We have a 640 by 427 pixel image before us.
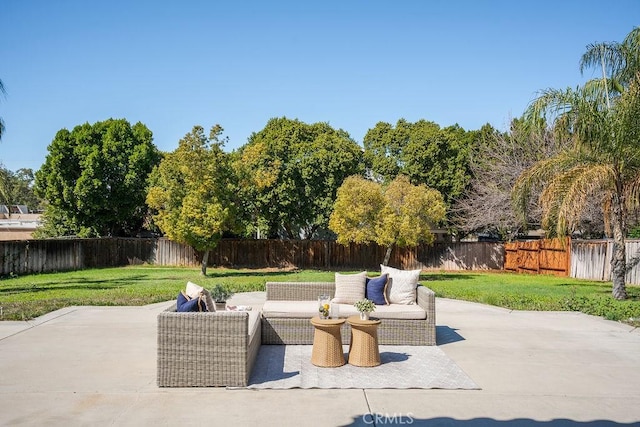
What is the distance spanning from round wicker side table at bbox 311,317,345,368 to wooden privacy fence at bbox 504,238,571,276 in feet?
56.8

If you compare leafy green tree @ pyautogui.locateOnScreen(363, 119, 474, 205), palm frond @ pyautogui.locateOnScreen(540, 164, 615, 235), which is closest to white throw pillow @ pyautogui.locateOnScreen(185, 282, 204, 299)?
palm frond @ pyautogui.locateOnScreen(540, 164, 615, 235)

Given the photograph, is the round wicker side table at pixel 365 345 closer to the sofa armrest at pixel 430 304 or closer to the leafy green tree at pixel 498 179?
the sofa armrest at pixel 430 304

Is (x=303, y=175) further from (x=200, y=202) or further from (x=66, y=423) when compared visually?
(x=66, y=423)

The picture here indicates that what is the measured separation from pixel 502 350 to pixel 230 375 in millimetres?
3933

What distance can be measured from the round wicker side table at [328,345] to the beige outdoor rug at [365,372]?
0.09 meters

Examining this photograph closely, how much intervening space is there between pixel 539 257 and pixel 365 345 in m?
19.7

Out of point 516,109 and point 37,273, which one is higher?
point 516,109

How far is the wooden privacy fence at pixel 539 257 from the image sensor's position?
21.9 metres

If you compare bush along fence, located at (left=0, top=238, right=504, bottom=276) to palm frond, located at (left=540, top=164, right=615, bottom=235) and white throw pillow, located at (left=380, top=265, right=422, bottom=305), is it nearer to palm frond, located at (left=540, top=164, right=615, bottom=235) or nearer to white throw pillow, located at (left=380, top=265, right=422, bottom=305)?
palm frond, located at (left=540, top=164, right=615, bottom=235)

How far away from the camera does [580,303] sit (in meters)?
11.3

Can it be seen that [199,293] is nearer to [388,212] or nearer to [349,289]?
[349,289]

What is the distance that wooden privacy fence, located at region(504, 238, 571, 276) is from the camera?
71.9 ft

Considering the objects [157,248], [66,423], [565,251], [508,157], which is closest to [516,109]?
[508,157]

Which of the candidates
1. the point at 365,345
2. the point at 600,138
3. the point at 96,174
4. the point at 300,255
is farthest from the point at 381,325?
the point at 96,174
